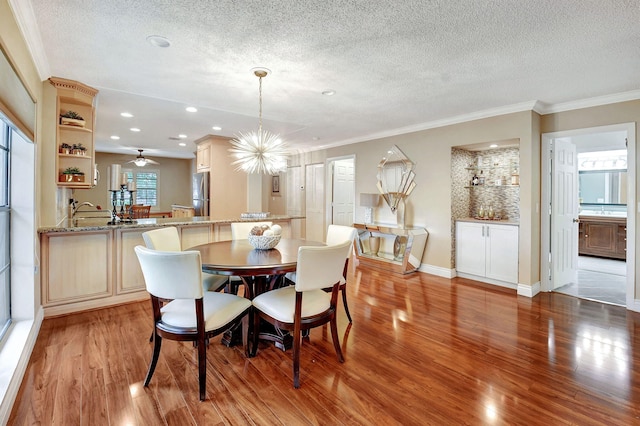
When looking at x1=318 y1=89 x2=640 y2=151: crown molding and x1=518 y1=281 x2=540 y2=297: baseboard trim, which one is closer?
x1=318 y1=89 x2=640 y2=151: crown molding

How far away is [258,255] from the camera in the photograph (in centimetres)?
255

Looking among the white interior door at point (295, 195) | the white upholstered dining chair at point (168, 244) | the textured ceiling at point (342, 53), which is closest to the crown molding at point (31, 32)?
the textured ceiling at point (342, 53)

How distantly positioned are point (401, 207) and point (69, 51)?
15.2 ft

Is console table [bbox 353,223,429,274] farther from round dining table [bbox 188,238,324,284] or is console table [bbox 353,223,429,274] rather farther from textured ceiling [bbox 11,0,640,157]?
round dining table [bbox 188,238,324,284]

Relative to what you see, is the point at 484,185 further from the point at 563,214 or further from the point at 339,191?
the point at 339,191

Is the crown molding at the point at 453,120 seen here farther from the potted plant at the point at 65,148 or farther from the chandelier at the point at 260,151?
the potted plant at the point at 65,148

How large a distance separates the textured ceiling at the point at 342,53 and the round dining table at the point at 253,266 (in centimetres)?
165

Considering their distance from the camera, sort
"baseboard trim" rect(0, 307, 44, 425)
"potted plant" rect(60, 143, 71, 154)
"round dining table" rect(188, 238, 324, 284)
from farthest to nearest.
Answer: "potted plant" rect(60, 143, 71, 154), "round dining table" rect(188, 238, 324, 284), "baseboard trim" rect(0, 307, 44, 425)

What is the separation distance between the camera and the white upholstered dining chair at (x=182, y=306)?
6.00 ft

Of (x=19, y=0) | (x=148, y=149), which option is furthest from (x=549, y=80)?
(x=148, y=149)

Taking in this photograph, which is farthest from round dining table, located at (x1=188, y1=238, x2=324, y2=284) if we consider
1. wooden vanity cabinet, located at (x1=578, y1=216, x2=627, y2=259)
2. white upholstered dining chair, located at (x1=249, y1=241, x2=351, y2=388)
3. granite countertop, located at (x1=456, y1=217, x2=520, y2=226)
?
wooden vanity cabinet, located at (x1=578, y1=216, x2=627, y2=259)

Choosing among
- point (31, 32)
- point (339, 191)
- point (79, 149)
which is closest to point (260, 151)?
point (31, 32)

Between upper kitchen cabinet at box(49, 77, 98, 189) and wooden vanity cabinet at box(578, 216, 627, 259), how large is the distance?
8435 mm

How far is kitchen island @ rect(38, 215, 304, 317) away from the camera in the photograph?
3076 mm
